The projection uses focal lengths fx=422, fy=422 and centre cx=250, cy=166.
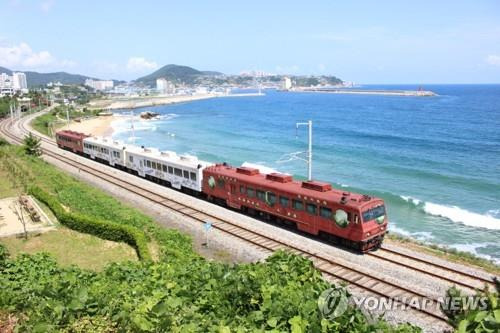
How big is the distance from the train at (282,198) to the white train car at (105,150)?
4924 millimetres

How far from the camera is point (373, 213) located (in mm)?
20875

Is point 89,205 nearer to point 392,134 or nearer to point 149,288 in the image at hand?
point 149,288

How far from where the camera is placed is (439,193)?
39.8m

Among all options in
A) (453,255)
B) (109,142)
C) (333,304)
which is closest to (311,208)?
(453,255)

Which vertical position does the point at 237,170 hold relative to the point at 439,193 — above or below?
above

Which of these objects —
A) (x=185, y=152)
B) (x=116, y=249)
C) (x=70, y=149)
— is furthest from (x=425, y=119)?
(x=116, y=249)

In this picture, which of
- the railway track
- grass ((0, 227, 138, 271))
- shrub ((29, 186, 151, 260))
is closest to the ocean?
the railway track

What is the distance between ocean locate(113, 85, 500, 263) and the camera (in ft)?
104

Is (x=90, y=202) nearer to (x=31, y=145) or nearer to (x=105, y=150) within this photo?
(x=105, y=150)

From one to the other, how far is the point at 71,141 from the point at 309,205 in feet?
146

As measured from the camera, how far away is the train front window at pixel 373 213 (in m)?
20.5

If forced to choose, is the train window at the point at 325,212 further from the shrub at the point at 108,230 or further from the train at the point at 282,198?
the shrub at the point at 108,230

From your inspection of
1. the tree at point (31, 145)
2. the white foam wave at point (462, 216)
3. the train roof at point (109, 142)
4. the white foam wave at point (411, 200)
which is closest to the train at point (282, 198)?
the train roof at point (109, 142)

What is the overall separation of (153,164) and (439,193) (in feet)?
87.9
